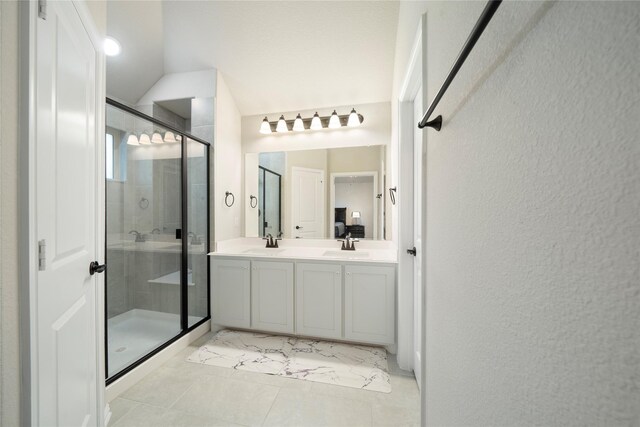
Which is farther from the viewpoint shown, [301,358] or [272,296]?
[272,296]

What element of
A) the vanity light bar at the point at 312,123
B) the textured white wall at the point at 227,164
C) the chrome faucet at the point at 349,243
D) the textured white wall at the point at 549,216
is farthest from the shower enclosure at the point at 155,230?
the textured white wall at the point at 549,216

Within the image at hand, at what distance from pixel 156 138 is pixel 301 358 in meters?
2.41

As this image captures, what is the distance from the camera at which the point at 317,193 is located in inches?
109

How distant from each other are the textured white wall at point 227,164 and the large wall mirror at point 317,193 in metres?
0.12

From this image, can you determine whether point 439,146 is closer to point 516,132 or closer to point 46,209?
point 516,132

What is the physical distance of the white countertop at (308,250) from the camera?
7.62ft

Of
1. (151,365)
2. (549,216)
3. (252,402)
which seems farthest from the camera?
(151,365)

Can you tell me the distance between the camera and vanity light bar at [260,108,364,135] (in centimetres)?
261

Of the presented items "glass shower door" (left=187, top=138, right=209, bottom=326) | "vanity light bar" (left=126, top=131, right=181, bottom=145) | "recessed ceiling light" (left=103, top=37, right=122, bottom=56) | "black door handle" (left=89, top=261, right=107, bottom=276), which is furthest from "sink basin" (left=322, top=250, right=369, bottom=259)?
"recessed ceiling light" (left=103, top=37, right=122, bottom=56)

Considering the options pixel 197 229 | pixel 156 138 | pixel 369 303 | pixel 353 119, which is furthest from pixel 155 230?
pixel 353 119

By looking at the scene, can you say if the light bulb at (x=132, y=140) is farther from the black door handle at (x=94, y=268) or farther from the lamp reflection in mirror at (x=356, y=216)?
the lamp reflection in mirror at (x=356, y=216)

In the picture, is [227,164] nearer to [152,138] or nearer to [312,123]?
[152,138]

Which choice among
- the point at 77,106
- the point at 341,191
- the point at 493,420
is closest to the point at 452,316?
the point at 493,420

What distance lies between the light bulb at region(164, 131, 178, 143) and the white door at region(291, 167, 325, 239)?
3.88ft
